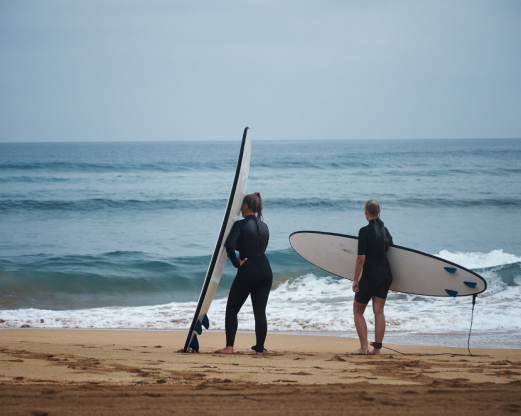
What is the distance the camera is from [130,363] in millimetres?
3174

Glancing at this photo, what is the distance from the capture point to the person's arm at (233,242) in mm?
3643

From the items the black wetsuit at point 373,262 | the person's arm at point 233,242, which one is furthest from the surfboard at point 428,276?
the person's arm at point 233,242

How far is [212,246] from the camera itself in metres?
12.4

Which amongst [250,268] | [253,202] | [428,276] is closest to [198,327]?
[250,268]

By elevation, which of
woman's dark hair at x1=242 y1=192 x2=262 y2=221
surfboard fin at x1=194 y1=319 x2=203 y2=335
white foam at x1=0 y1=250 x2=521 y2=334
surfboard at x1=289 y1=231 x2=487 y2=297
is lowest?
white foam at x1=0 y1=250 x2=521 y2=334

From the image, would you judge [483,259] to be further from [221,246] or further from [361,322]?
[221,246]

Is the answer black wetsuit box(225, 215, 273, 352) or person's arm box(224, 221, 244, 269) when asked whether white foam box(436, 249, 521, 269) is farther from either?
person's arm box(224, 221, 244, 269)

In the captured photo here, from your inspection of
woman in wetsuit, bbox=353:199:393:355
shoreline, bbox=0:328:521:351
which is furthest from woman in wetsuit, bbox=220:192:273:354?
shoreline, bbox=0:328:521:351

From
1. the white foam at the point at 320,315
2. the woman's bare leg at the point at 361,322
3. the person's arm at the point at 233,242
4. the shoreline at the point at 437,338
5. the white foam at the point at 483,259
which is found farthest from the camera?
the white foam at the point at 483,259

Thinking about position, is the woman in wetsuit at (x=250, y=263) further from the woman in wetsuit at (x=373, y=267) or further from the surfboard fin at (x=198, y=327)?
the woman in wetsuit at (x=373, y=267)

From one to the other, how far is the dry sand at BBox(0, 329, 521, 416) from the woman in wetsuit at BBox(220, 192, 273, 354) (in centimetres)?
39

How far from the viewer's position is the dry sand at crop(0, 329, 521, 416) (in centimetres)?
194

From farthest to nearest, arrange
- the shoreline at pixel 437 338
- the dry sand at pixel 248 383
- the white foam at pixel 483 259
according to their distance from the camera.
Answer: the white foam at pixel 483 259 < the shoreline at pixel 437 338 < the dry sand at pixel 248 383

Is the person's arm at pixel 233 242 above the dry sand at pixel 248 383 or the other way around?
above
